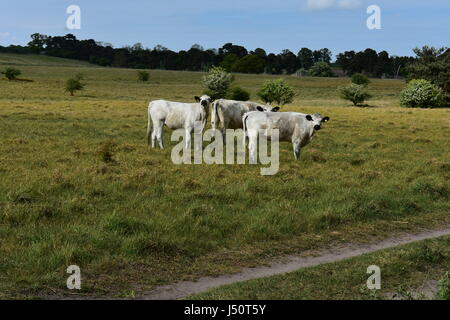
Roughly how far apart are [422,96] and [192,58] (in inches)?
4801

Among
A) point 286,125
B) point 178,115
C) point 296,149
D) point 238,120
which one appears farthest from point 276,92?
point 286,125

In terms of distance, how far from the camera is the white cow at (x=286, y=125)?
1733 centimetres

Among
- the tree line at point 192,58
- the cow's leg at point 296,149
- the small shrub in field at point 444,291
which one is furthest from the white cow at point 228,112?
the tree line at point 192,58

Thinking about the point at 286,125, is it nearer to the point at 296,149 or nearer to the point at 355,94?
the point at 296,149

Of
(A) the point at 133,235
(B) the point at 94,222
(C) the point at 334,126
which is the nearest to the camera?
(A) the point at 133,235

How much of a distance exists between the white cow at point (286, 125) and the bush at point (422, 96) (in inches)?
1847

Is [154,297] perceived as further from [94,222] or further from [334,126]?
[334,126]

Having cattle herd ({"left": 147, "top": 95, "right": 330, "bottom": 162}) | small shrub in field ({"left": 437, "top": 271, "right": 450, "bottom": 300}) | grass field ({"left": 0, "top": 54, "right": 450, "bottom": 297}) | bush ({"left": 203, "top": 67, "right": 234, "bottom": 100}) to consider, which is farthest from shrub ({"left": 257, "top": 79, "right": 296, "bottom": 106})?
small shrub in field ({"left": 437, "top": 271, "right": 450, "bottom": 300})

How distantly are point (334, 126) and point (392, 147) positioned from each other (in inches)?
361

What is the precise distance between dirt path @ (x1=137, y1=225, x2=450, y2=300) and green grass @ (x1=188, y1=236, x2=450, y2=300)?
0.36m

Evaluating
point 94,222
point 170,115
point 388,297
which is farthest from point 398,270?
point 170,115

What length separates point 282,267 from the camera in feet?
27.8

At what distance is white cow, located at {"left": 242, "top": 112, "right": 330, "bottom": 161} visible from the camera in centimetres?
1733

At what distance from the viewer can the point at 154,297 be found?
23.4ft
